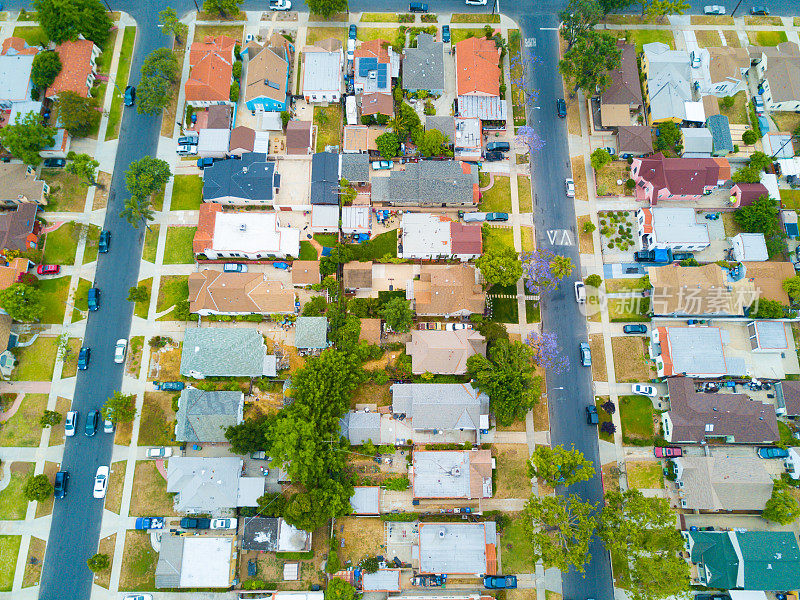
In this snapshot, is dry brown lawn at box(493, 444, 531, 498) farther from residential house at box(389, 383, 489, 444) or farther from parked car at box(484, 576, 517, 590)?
parked car at box(484, 576, 517, 590)

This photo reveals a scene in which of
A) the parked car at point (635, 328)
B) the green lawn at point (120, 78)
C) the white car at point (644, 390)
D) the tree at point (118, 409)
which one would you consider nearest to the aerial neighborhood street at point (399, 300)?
the parked car at point (635, 328)

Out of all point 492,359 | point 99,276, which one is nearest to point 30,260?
point 99,276

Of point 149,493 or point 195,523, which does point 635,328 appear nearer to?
point 195,523

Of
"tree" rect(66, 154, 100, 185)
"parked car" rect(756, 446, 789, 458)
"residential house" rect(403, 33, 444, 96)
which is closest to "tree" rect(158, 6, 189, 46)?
"tree" rect(66, 154, 100, 185)

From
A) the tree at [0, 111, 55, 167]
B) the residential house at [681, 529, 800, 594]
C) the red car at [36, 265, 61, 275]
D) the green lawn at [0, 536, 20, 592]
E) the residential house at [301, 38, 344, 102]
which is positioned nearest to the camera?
the residential house at [681, 529, 800, 594]

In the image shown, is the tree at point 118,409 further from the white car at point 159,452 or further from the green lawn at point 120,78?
the green lawn at point 120,78

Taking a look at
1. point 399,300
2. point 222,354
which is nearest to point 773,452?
point 399,300

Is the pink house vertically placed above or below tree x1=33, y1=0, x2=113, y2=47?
below
